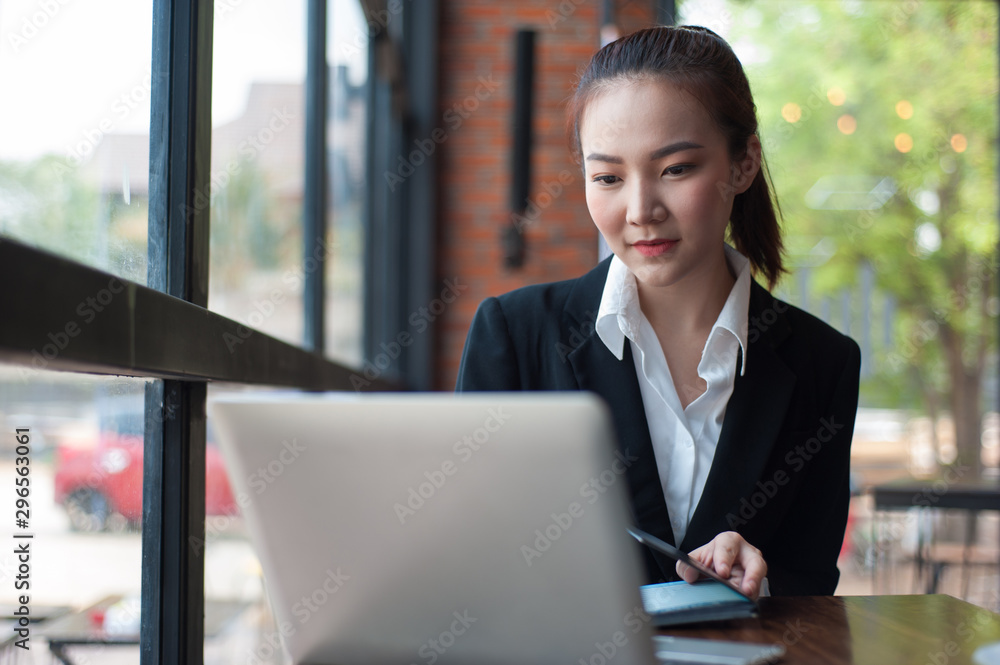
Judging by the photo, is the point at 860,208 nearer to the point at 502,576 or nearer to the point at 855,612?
the point at 855,612

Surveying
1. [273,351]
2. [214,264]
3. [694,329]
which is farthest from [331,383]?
[694,329]

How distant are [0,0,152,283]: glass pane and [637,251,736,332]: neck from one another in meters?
0.72

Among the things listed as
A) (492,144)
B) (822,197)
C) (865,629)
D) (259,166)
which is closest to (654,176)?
(865,629)

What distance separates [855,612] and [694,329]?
51 centimetres

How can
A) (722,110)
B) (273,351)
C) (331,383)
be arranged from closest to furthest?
(722,110) < (273,351) < (331,383)

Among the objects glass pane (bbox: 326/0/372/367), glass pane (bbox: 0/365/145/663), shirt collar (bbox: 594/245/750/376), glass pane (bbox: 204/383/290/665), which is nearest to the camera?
glass pane (bbox: 0/365/145/663)

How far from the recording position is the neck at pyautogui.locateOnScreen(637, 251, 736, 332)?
1336 millimetres

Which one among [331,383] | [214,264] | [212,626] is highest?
[214,264]

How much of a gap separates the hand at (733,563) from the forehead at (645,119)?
51 centimetres

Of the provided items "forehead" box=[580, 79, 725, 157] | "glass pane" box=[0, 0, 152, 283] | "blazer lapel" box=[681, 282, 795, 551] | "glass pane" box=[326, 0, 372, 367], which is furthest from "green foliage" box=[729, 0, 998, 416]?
"glass pane" box=[0, 0, 152, 283]

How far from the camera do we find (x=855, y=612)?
0.95m

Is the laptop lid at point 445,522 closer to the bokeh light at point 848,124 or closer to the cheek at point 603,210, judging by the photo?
the cheek at point 603,210

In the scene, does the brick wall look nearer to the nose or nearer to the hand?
the nose

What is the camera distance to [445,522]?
0.64 m
